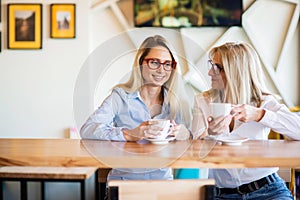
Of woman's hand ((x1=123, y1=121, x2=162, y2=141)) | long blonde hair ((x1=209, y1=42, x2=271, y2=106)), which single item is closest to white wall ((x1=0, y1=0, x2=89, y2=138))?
long blonde hair ((x1=209, y1=42, x2=271, y2=106))

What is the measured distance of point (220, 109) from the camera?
4.88 feet

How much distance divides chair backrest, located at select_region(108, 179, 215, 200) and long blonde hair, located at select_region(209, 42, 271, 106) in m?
0.69

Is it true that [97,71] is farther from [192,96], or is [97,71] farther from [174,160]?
[174,160]

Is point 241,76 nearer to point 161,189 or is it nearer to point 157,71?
point 157,71

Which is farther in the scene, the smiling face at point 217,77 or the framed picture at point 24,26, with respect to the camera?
the framed picture at point 24,26

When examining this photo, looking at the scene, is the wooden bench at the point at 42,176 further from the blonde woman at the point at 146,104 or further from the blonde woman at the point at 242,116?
the blonde woman at the point at 242,116

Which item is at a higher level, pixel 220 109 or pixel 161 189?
pixel 220 109

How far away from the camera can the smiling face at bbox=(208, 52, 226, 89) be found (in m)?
1.77

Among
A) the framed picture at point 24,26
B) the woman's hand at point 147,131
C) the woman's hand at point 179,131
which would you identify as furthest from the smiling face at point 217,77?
the framed picture at point 24,26

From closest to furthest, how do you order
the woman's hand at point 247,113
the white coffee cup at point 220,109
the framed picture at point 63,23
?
the white coffee cup at point 220,109 < the woman's hand at point 247,113 < the framed picture at point 63,23

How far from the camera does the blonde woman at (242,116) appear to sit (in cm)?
161

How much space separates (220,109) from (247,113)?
0.16 metres

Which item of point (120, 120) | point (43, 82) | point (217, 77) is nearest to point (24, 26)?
point (43, 82)

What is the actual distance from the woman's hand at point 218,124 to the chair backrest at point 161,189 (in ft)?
1.51
